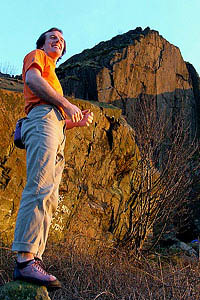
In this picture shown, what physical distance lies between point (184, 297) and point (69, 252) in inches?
42.3

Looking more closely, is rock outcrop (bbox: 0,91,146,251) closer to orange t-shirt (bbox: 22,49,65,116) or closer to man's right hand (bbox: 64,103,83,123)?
orange t-shirt (bbox: 22,49,65,116)

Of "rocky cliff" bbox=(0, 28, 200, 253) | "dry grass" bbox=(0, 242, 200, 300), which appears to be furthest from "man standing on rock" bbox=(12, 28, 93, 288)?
"rocky cliff" bbox=(0, 28, 200, 253)

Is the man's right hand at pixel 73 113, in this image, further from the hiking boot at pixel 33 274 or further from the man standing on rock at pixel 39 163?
the hiking boot at pixel 33 274

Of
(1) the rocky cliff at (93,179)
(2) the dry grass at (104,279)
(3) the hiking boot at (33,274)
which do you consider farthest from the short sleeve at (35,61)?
(1) the rocky cliff at (93,179)

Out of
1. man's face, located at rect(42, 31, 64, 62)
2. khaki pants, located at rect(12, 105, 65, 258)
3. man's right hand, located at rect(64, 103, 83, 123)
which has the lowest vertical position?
khaki pants, located at rect(12, 105, 65, 258)

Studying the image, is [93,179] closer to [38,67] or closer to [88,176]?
[88,176]

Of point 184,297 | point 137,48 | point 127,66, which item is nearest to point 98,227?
point 184,297

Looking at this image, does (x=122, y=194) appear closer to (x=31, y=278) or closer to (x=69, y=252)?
(x=69, y=252)

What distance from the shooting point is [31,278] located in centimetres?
150

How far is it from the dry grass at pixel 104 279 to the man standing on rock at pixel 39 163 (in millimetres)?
671

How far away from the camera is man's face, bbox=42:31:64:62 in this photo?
6.87ft

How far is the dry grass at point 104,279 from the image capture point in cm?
218

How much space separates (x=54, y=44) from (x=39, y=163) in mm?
896

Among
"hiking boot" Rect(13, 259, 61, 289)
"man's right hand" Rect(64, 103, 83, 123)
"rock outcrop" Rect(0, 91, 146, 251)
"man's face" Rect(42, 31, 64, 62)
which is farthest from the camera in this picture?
"rock outcrop" Rect(0, 91, 146, 251)
